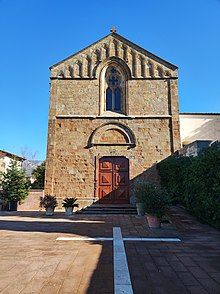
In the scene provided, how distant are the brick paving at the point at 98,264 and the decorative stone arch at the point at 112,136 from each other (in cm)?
838

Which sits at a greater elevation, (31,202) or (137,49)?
(137,49)

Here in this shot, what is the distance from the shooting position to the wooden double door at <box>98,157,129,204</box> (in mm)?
14922

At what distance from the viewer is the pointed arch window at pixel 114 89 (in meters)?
16.4

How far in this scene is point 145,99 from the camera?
16016mm

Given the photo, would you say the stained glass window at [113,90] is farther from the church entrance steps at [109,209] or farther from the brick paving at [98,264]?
the brick paving at [98,264]

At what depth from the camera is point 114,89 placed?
1662cm

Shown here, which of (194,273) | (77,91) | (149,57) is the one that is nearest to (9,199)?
(77,91)

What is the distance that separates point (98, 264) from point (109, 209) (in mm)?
9105

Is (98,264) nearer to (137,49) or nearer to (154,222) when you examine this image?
(154,222)

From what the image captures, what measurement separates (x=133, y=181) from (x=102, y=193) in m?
1.96

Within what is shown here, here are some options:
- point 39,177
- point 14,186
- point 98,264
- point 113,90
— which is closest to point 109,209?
point 14,186

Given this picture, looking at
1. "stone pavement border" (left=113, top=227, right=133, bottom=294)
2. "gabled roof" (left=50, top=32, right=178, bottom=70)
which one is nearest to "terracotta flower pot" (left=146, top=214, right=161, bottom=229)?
"stone pavement border" (left=113, top=227, right=133, bottom=294)

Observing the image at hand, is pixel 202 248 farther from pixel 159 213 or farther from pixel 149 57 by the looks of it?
pixel 149 57

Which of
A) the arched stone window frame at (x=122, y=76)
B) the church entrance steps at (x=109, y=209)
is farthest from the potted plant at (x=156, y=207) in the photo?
the arched stone window frame at (x=122, y=76)
